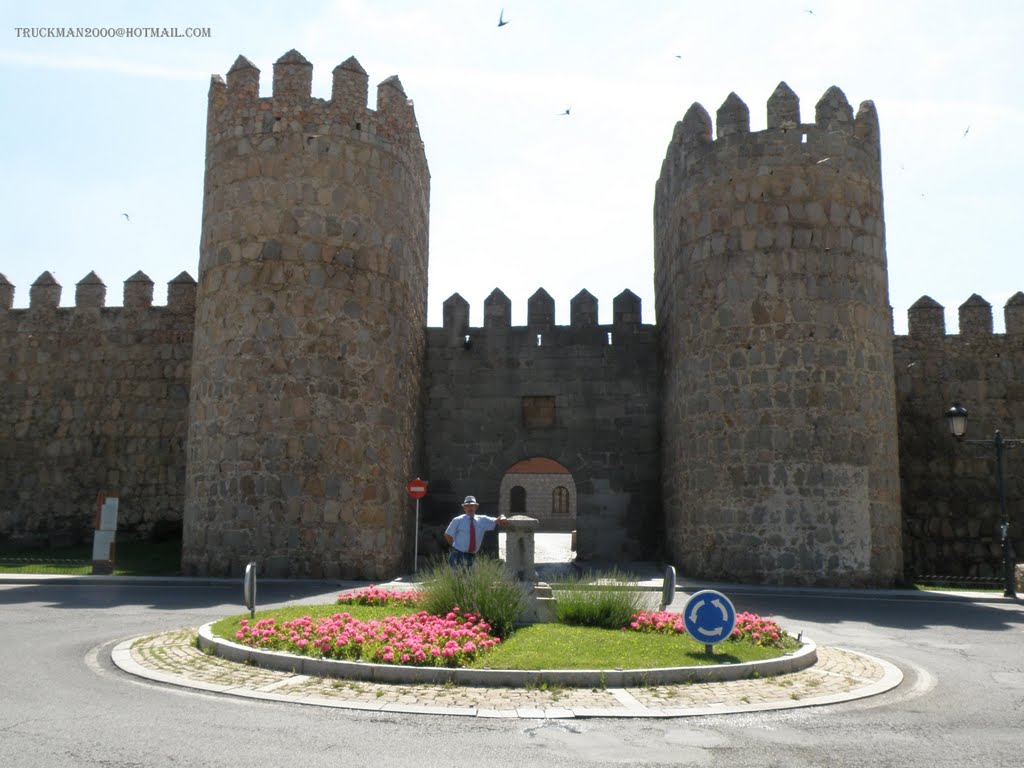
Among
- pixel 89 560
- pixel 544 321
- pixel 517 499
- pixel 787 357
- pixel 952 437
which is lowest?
pixel 89 560

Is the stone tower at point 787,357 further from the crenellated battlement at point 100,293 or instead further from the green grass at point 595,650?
the crenellated battlement at point 100,293

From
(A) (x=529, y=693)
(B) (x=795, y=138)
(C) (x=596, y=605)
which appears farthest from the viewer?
(B) (x=795, y=138)

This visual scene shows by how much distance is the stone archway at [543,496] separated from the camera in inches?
2053

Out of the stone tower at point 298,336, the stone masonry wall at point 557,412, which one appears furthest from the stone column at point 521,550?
the stone masonry wall at point 557,412

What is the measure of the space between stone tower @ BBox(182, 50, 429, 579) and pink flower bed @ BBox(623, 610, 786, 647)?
26.3 feet

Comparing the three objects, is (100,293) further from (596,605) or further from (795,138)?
(596,605)

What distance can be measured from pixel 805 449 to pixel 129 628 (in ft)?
38.6

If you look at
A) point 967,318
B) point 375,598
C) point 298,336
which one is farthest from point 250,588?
point 967,318

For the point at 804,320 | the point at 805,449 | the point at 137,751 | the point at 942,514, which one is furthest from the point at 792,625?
the point at 942,514

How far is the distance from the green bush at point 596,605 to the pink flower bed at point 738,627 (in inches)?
6.2

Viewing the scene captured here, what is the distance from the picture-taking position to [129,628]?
1076cm

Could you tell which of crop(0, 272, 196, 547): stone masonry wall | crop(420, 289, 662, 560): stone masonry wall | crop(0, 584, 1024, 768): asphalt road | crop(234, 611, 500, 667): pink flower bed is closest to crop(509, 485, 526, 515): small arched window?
crop(420, 289, 662, 560): stone masonry wall

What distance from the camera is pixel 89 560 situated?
19.5 metres

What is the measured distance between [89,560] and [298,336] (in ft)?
24.3
